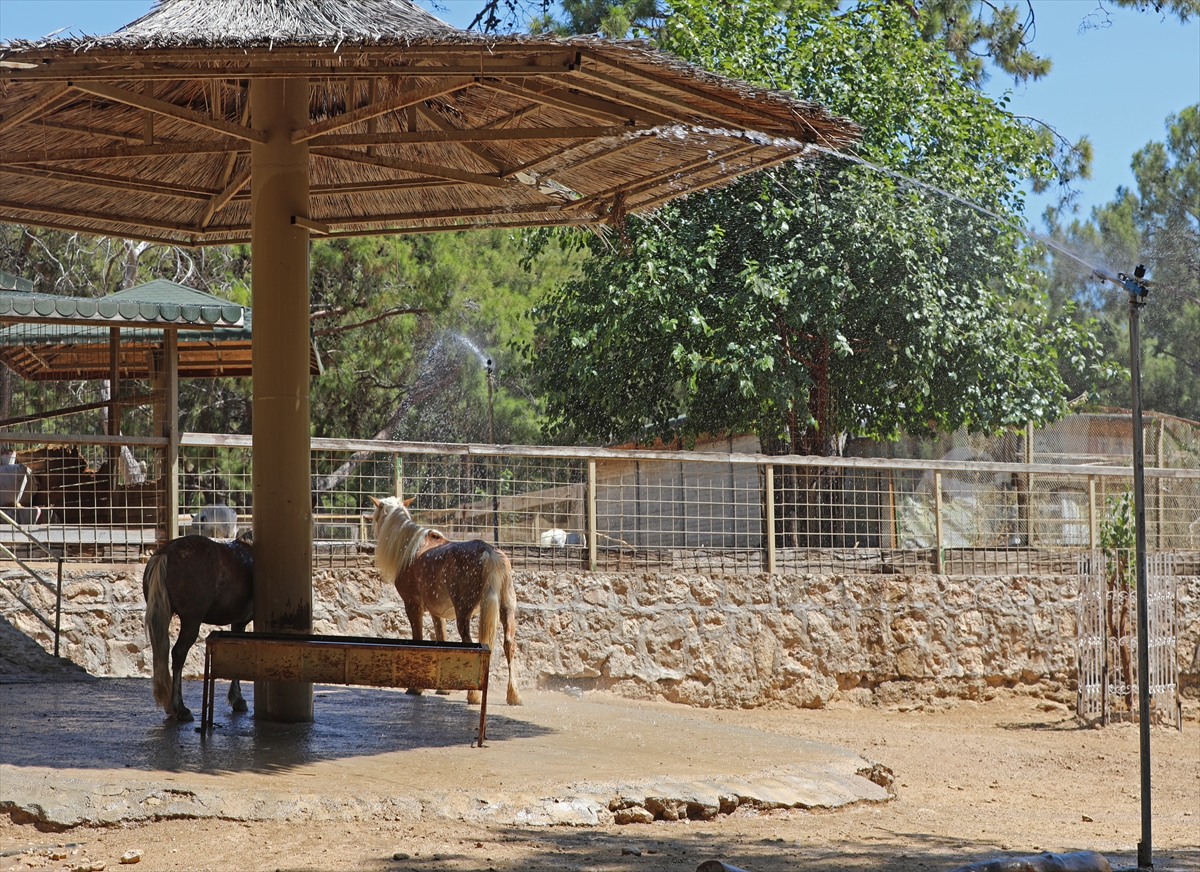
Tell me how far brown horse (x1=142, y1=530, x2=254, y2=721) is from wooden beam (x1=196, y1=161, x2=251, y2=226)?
3.12 metres

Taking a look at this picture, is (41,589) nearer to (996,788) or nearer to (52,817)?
(52,817)

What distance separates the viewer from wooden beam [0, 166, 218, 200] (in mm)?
8211

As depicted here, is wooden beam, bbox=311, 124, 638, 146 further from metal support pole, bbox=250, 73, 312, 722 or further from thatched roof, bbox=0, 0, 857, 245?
metal support pole, bbox=250, 73, 312, 722

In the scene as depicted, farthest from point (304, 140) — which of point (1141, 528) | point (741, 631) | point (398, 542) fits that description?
point (741, 631)

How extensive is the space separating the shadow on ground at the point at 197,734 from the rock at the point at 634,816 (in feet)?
4.21

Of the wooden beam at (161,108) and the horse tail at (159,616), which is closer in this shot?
the wooden beam at (161,108)

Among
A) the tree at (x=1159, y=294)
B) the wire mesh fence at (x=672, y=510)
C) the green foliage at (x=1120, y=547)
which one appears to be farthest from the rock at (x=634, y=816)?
the tree at (x=1159, y=294)

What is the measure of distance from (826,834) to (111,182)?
21.8 ft

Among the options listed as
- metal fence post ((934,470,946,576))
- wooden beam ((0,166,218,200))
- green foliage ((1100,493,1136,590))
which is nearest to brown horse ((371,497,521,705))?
wooden beam ((0,166,218,200))

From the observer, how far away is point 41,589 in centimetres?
978

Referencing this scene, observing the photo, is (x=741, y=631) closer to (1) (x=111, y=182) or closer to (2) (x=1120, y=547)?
(2) (x=1120, y=547)

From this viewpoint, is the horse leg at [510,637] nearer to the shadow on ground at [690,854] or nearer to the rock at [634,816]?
the rock at [634,816]

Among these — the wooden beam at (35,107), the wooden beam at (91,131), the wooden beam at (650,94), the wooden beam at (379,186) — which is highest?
the wooden beam at (91,131)

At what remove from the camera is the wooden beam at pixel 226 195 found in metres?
8.95
